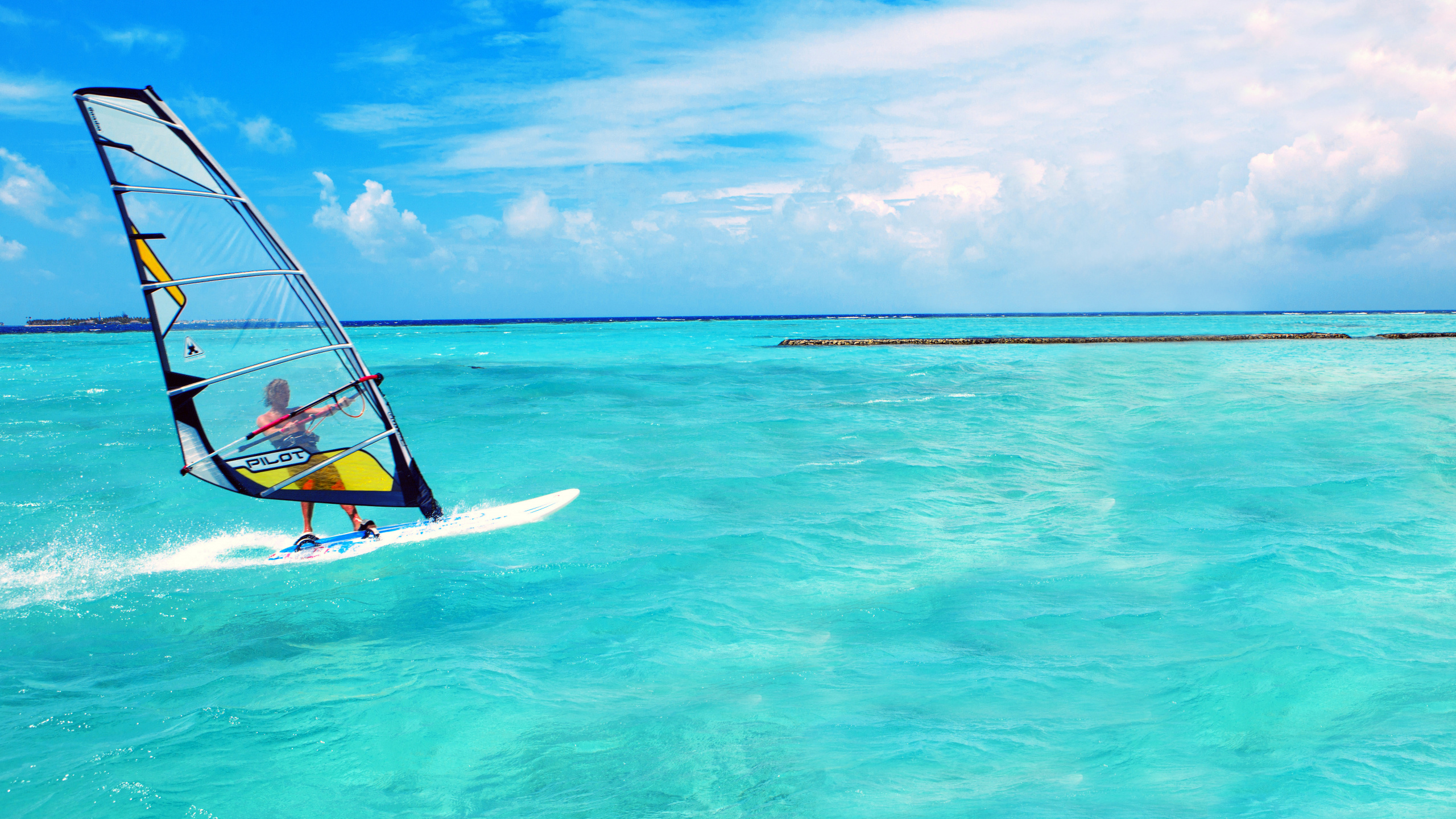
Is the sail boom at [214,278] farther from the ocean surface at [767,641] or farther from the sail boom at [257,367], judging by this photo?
the ocean surface at [767,641]

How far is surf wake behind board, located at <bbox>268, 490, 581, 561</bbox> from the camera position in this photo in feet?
31.3

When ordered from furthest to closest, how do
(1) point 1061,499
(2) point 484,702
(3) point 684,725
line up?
(1) point 1061,499 < (2) point 484,702 < (3) point 684,725

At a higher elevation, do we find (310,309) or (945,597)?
(310,309)

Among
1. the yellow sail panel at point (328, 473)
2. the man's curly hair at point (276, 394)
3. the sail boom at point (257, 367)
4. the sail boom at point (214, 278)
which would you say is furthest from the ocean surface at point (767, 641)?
the sail boom at point (214, 278)

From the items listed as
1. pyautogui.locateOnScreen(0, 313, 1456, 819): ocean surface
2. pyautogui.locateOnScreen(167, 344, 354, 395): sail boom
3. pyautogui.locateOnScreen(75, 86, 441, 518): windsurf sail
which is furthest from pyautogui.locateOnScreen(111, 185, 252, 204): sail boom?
pyautogui.locateOnScreen(0, 313, 1456, 819): ocean surface

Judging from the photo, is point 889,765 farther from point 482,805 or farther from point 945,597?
point 945,597

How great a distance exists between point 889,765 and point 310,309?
22.9ft

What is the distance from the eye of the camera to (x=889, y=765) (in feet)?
17.2

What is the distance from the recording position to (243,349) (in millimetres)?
7910

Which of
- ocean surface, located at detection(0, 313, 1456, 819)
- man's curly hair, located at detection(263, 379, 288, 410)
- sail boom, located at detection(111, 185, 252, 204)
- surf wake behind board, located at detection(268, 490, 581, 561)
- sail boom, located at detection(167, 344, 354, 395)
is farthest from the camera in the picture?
surf wake behind board, located at detection(268, 490, 581, 561)

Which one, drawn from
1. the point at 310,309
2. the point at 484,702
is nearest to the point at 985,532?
the point at 484,702

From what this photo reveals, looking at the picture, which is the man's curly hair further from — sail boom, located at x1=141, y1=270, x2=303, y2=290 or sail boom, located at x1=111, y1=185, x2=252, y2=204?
sail boom, located at x1=111, y1=185, x2=252, y2=204

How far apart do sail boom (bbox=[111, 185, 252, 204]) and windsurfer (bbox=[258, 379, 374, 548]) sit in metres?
1.83

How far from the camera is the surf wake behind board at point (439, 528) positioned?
9539 mm
